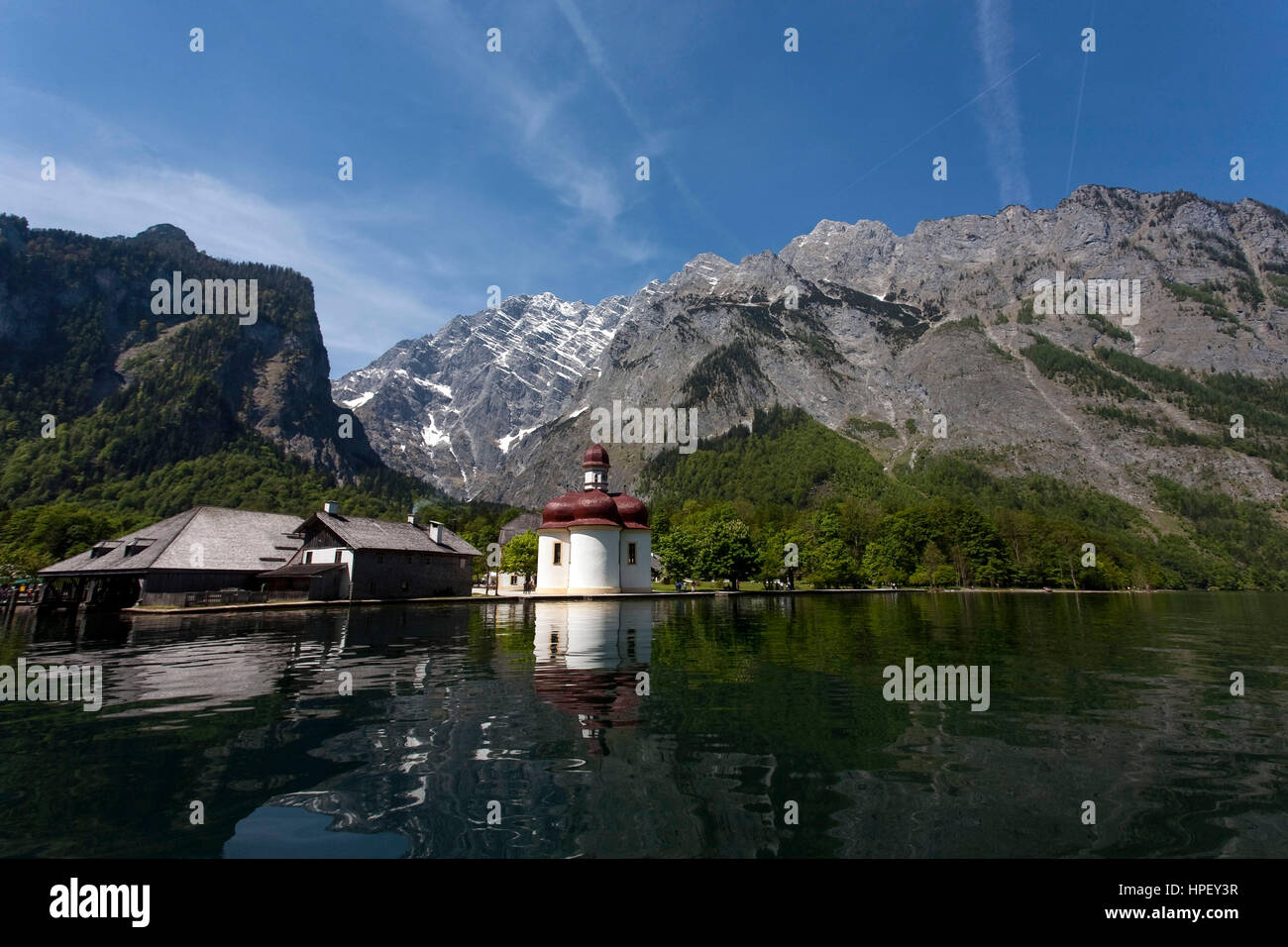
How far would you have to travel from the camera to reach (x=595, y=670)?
18.9 m

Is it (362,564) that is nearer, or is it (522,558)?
(362,564)

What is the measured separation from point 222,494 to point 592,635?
6396 inches

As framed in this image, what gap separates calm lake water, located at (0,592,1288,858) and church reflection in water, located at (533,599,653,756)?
5.3 inches

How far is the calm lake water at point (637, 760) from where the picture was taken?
7.08 m

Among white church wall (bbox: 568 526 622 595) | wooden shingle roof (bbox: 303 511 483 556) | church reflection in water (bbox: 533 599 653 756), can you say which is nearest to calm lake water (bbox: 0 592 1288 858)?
church reflection in water (bbox: 533 599 653 756)

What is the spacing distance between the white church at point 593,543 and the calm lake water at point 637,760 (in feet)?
141

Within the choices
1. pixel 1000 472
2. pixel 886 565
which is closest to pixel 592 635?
pixel 886 565

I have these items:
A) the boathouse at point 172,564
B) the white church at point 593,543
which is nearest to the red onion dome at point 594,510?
the white church at point 593,543

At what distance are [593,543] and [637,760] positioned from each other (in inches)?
2189

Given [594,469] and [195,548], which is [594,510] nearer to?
[594,469]

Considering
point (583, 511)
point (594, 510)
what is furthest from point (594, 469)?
point (594, 510)

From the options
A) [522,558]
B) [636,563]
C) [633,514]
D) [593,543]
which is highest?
[633,514]

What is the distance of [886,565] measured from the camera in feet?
344
